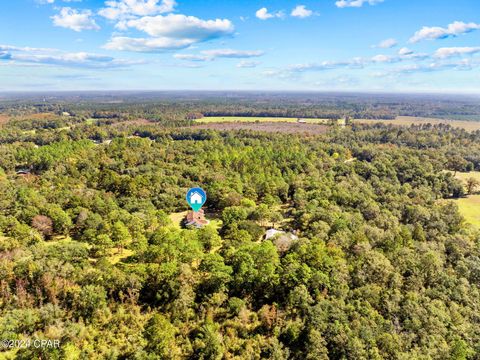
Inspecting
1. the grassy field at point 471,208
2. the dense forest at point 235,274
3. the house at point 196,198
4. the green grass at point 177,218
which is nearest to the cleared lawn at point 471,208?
the grassy field at point 471,208

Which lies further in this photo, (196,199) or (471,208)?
(471,208)

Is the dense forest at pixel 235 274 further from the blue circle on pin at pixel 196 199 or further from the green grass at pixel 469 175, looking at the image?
the green grass at pixel 469 175

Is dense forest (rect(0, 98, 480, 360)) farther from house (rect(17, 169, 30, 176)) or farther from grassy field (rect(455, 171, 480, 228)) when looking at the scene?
house (rect(17, 169, 30, 176))

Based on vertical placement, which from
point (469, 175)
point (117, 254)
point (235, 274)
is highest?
point (235, 274)

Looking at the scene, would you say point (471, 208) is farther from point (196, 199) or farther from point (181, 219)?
point (181, 219)

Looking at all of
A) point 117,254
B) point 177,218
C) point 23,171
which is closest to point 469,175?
point 177,218

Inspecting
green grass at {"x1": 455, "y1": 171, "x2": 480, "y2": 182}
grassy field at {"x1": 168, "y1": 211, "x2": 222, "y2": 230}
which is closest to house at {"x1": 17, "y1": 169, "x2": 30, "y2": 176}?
grassy field at {"x1": 168, "y1": 211, "x2": 222, "y2": 230}
